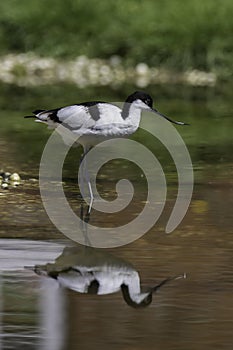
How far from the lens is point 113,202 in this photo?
950cm

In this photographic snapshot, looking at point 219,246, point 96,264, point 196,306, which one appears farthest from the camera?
point 219,246

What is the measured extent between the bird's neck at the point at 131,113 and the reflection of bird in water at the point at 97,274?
2.02m

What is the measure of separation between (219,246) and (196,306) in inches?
59.4

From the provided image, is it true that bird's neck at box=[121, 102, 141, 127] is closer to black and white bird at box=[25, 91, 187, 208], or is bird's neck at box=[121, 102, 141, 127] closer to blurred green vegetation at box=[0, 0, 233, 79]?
black and white bird at box=[25, 91, 187, 208]

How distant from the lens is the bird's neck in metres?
9.77

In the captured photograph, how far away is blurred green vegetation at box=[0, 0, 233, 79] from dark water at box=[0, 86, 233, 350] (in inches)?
386

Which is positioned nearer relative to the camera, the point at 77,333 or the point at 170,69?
the point at 77,333

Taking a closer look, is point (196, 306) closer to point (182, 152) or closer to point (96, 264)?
point (96, 264)

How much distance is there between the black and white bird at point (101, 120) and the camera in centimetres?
968

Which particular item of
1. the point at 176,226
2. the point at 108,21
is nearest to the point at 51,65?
the point at 108,21

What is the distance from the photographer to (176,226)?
869cm

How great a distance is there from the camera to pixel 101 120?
9664mm

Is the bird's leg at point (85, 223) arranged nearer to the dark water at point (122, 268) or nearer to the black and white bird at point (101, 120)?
the dark water at point (122, 268)

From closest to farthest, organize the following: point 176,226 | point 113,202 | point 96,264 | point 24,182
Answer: point 96,264 → point 176,226 → point 113,202 → point 24,182
